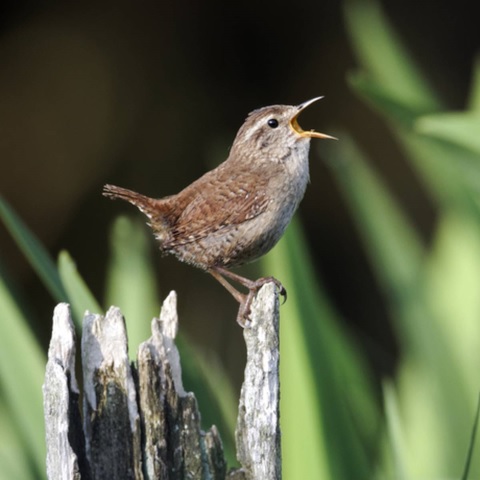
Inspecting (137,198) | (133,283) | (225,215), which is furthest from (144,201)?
(133,283)

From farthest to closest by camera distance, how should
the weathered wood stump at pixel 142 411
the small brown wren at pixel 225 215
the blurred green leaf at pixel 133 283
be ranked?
the blurred green leaf at pixel 133 283, the small brown wren at pixel 225 215, the weathered wood stump at pixel 142 411

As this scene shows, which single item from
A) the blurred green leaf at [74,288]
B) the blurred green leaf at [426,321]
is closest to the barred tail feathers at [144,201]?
the blurred green leaf at [74,288]

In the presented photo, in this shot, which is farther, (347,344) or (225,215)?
(347,344)

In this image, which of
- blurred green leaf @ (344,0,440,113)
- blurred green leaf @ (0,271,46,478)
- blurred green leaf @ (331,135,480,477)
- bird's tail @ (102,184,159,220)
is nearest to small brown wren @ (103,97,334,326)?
bird's tail @ (102,184,159,220)

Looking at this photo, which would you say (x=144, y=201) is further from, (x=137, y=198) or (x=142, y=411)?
(x=142, y=411)

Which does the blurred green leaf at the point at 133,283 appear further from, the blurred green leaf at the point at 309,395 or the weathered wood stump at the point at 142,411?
the weathered wood stump at the point at 142,411

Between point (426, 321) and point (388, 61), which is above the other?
point (388, 61)

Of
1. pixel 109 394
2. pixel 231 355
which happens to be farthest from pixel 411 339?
pixel 231 355

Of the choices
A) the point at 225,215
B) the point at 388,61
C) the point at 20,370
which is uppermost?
the point at 388,61
